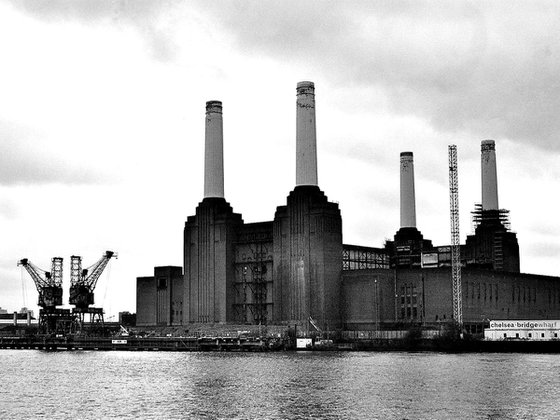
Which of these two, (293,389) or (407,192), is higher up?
(407,192)

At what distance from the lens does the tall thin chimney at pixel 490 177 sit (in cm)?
18600

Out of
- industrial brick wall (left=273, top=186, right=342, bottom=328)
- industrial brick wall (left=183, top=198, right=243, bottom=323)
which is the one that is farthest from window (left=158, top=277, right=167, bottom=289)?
industrial brick wall (left=273, top=186, right=342, bottom=328)

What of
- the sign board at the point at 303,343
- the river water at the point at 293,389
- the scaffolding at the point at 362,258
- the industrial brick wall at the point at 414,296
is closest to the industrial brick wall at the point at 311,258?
the industrial brick wall at the point at 414,296

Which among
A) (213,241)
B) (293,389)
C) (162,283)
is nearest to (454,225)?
(213,241)

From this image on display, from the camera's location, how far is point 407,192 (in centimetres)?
18975

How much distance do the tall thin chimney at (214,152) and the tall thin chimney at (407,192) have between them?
113 ft

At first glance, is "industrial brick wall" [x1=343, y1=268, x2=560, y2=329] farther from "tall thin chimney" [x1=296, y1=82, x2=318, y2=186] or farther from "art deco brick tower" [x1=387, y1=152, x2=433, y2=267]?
"tall thin chimney" [x1=296, y1=82, x2=318, y2=186]

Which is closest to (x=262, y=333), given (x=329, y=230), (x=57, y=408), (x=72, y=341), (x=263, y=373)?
(x=329, y=230)

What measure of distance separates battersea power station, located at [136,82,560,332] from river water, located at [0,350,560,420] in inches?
1505

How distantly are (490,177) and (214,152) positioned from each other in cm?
5056

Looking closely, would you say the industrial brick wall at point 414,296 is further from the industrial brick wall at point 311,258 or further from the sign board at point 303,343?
the sign board at point 303,343

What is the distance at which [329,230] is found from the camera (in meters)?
165

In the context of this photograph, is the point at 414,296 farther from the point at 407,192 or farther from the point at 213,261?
the point at 213,261

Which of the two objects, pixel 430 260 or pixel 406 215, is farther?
pixel 406 215
